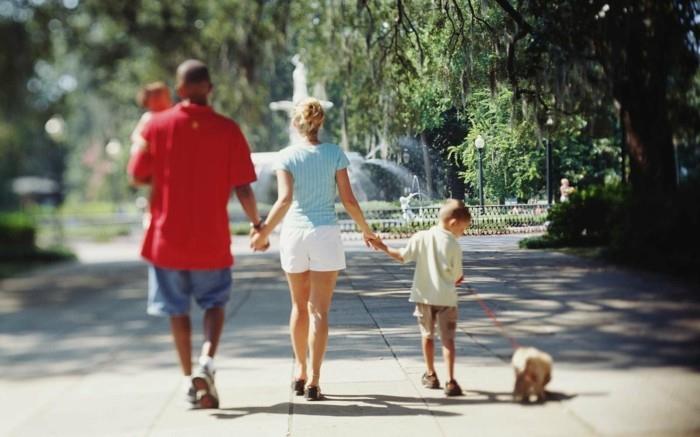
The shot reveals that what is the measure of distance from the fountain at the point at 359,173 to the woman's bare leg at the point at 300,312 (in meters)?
0.36

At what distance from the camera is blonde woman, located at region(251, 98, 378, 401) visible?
2.73m

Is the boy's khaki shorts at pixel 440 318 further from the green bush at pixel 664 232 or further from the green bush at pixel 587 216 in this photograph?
the green bush at pixel 664 232

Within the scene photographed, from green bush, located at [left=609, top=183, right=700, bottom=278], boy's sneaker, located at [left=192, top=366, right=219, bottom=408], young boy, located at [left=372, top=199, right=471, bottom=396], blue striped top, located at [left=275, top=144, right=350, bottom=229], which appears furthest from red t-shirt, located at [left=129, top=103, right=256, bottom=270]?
green bush, located at [left=609, top=183, right=700, bottom=278]

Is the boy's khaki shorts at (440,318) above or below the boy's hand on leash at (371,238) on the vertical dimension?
below

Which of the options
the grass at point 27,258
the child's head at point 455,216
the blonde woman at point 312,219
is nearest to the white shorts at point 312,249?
the blonde woman at point 312,219

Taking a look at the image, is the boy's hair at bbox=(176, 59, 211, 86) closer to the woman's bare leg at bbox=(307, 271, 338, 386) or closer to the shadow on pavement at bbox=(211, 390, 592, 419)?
the woman's bare leg at bbox=(307, 271, 338, 386)

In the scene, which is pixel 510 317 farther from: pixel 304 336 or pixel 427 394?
pixel 304 336

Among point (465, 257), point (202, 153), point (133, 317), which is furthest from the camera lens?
point (133, 317)

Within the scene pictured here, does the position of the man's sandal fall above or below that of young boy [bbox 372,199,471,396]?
below

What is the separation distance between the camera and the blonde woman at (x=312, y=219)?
2.73 metres

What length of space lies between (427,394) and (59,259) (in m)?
12.1

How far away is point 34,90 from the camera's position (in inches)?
428

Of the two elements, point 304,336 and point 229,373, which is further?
point 229,373

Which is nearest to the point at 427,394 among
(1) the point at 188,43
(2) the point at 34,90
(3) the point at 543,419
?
(3) the point at 543,419
